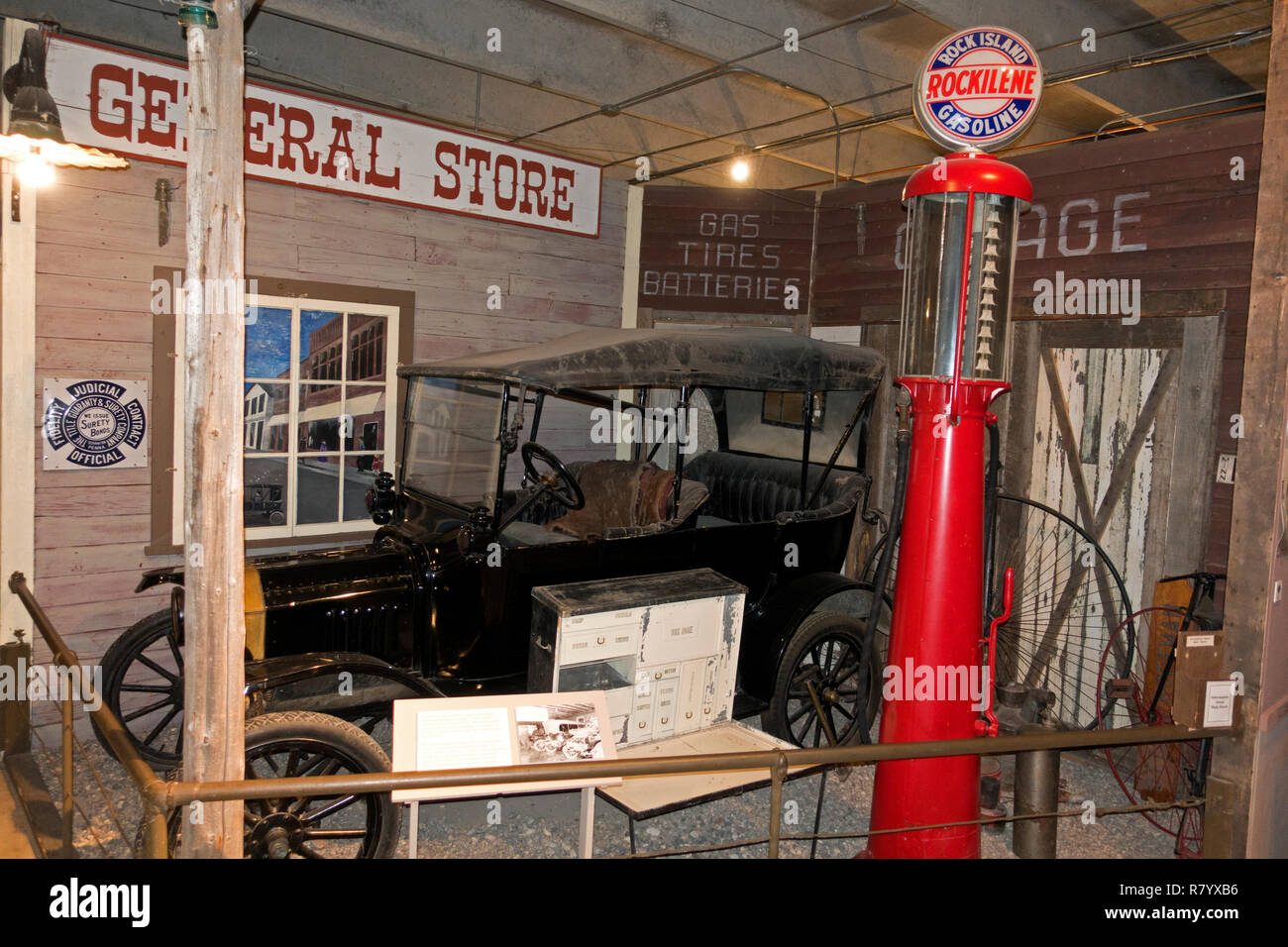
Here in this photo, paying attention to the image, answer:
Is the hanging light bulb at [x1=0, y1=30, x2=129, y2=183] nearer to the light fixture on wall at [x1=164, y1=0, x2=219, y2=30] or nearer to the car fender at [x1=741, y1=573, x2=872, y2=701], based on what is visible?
the light fixture on wall at [x1=164, y1=0, x2=219, y2=30]

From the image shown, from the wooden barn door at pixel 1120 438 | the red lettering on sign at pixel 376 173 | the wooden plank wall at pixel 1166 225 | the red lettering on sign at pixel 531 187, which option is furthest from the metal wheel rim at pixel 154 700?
the wooden plank wall at pixel 1166 225

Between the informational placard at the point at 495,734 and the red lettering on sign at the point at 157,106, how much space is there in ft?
12.8

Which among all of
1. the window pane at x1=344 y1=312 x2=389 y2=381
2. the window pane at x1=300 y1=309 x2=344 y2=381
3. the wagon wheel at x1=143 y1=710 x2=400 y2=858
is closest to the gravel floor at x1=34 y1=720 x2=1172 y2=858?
the wagon wheel at x1=143 y1=710 x2=400 y2=858

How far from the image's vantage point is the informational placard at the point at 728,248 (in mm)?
7844

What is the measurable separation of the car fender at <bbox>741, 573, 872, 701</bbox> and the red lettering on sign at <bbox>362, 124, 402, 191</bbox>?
3.82 m

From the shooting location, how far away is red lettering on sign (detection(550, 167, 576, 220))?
7.32 meters

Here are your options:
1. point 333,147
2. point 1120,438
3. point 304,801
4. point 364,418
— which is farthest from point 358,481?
point 1120,438

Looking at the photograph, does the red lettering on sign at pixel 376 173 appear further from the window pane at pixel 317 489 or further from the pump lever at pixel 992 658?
the pump lever at pixel 992 658

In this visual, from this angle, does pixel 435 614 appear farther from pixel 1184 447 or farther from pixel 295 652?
pixel 1184 447

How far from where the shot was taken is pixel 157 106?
5.40 m

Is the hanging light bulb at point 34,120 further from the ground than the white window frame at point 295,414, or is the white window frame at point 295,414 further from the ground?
the hanging light bulb at point 34,120

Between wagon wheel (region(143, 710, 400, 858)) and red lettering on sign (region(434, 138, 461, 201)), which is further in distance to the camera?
red lettering on sign (region(434, 138, 461, 201))

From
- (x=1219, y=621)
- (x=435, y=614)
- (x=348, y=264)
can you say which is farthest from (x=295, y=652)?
(x=1219, y=621)

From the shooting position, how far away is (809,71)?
6.92m
